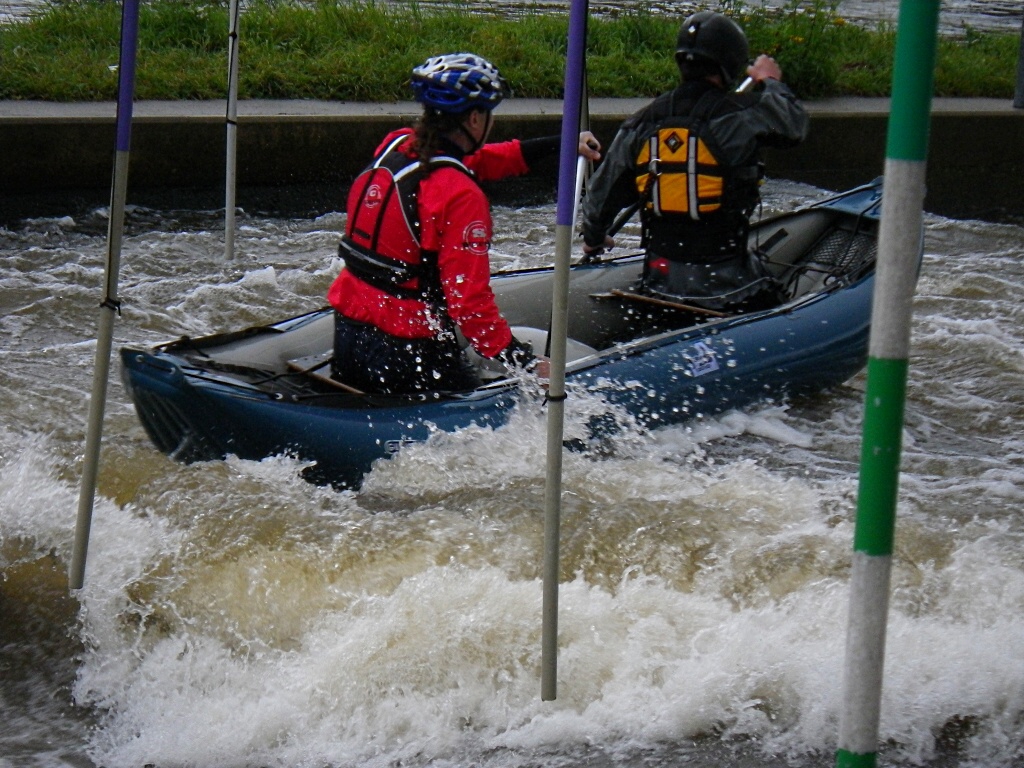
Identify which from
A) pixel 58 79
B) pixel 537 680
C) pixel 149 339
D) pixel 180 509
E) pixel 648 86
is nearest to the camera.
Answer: pixel 537 680

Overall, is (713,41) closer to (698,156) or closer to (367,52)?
(698,156)

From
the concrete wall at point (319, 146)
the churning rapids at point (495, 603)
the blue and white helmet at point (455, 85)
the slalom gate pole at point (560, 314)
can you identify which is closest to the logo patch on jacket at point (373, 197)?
the blue and white helmet at point (455, 85)

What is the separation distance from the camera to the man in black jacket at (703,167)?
4.54 metres

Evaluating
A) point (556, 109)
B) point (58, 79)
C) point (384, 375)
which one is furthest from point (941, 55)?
point (384, 375)

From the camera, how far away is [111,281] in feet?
9.65

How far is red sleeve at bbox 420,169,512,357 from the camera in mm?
3570

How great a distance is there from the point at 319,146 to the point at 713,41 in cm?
483

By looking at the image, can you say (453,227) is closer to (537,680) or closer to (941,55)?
(537,680)

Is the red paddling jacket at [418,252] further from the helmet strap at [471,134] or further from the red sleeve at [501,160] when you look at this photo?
the red sleeve at [501,160]

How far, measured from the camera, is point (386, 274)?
375cm

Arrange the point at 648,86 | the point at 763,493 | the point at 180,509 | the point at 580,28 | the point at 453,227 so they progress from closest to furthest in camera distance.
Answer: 1. the point at 580,28
2. the point at 453,227
3. the point at 180,509
4. the point at 763,493
5. the point at 648,86

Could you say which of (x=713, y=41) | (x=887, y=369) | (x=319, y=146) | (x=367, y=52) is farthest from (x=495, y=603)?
(x=367, y=52)

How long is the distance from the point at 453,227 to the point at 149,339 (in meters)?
3.04

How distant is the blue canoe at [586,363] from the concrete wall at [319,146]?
3.91 meters
